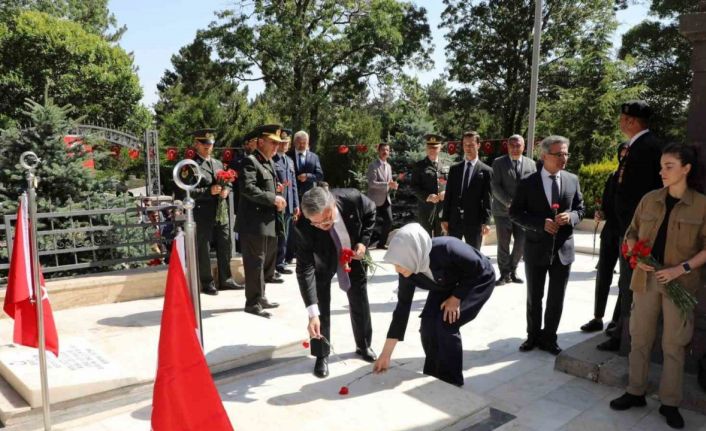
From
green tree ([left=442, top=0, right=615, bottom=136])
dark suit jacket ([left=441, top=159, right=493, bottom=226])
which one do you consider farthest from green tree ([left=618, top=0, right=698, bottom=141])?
dark suit jacket ([left=441, top=159, right=493, bottom=226])

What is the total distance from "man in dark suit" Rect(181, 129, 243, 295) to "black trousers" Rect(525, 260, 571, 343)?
3.39 m

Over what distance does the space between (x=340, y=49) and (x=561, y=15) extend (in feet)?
34.8

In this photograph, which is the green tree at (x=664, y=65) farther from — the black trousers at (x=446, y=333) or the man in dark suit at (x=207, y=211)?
the black trousers at (x=446, y=333)

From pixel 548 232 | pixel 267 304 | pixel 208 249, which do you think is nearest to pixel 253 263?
pixel 267 304

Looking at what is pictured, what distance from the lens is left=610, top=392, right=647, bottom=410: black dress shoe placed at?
3.58 meters

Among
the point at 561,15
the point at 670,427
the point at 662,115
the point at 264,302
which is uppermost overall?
the point at 561,15

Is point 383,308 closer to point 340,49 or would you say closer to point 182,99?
point 340,49

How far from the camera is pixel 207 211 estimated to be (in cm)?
613

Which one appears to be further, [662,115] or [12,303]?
[662,115]

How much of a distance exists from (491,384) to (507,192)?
120 inches

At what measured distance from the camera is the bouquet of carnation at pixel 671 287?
3246 mm

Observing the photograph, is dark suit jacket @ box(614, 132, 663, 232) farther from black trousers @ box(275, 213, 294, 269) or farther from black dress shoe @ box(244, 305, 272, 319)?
black trousers @ box(275, 213, 294, 269)

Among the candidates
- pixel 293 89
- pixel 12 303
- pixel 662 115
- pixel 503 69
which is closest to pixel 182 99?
pixel 293 89

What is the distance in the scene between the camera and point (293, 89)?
76.0 ft
